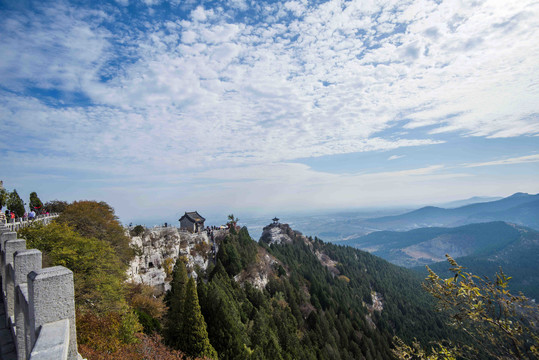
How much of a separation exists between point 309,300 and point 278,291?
13014 millimetres

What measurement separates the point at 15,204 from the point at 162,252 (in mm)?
18265

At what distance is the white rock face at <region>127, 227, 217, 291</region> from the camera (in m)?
34.6

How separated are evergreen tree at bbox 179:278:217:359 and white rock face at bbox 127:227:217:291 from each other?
481 inches

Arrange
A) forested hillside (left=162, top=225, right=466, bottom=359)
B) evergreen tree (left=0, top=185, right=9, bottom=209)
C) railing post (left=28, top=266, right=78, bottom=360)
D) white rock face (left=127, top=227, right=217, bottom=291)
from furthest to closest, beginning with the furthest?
white rock face (left=127, top=227, right=217, bottom=291)
evergreen tree (left=0, top=185, right=9, bottom=209)
forested hillside (left=162, top=225, right=466, bottom=359)
railing post (left=28, top=266, right=78, bottom=360)

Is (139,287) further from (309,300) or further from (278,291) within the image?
(309,300)

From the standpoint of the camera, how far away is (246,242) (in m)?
52.2

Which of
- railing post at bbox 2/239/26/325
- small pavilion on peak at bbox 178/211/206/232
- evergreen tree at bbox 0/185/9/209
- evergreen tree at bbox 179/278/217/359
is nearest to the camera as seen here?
railing post at bbox 2/239/26/325

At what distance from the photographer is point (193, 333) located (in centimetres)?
2066

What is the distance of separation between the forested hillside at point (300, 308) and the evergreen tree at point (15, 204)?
1997 cm

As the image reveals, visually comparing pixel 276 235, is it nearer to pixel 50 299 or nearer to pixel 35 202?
pixel 35 202

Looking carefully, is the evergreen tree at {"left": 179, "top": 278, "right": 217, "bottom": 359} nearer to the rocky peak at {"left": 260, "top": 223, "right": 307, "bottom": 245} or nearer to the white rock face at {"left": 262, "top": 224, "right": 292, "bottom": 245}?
the white rock face at {"left": 262, "top": 224, "right": 292, "bottom": 245}

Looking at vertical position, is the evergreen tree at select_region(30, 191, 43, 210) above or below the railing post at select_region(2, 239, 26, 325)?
above

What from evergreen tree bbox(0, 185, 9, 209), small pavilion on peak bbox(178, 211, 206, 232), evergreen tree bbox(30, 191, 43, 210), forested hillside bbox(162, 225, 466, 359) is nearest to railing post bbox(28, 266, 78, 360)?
forested hillside bbox(162, 225, 466, 359)

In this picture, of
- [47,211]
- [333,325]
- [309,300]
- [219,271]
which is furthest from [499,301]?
[309,300]
